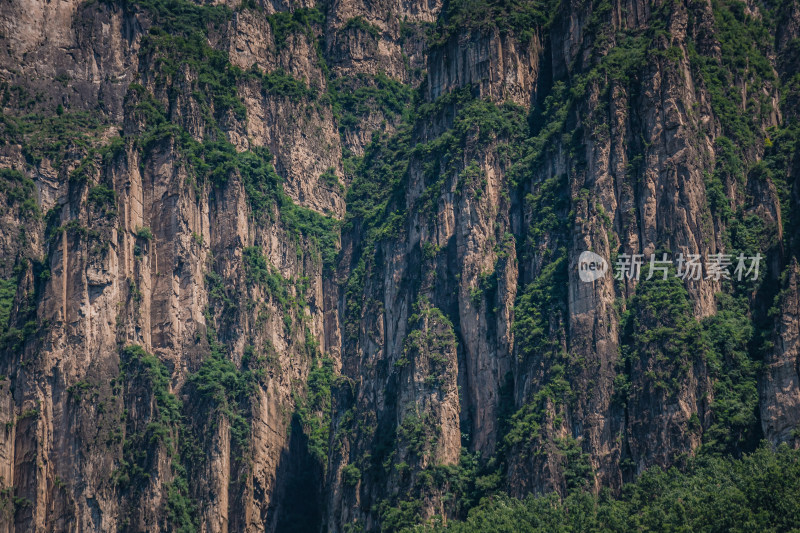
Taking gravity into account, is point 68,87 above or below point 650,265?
above

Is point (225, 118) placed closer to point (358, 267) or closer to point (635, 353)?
point (358, 267)

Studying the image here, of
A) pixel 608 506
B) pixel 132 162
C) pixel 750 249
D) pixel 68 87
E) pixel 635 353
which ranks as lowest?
pixel 608 506

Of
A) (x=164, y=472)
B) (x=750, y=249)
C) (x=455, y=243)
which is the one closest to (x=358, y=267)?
(x=455, y=243)

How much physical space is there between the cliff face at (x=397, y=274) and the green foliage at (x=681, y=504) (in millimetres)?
2244

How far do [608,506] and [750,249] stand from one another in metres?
22.3

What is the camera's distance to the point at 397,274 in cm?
13250

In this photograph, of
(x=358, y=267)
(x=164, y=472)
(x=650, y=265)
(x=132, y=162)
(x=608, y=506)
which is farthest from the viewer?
(x=358, y=267)

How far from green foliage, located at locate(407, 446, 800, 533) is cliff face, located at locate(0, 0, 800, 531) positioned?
88.3 inches

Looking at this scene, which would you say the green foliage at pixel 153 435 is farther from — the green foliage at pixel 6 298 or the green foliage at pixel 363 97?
the green foliage at pixel 363 97

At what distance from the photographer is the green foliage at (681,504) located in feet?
313

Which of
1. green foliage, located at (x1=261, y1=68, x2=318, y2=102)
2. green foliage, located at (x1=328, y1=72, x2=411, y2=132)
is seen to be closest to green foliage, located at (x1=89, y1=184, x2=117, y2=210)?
green foliage, located at (x1=261, y1=68, x2=318, y2=102)

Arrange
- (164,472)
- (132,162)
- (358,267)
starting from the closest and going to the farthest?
(164,472) → (132,162) → (358,267)

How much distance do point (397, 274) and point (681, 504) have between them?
39.4 m

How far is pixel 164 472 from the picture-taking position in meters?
124
